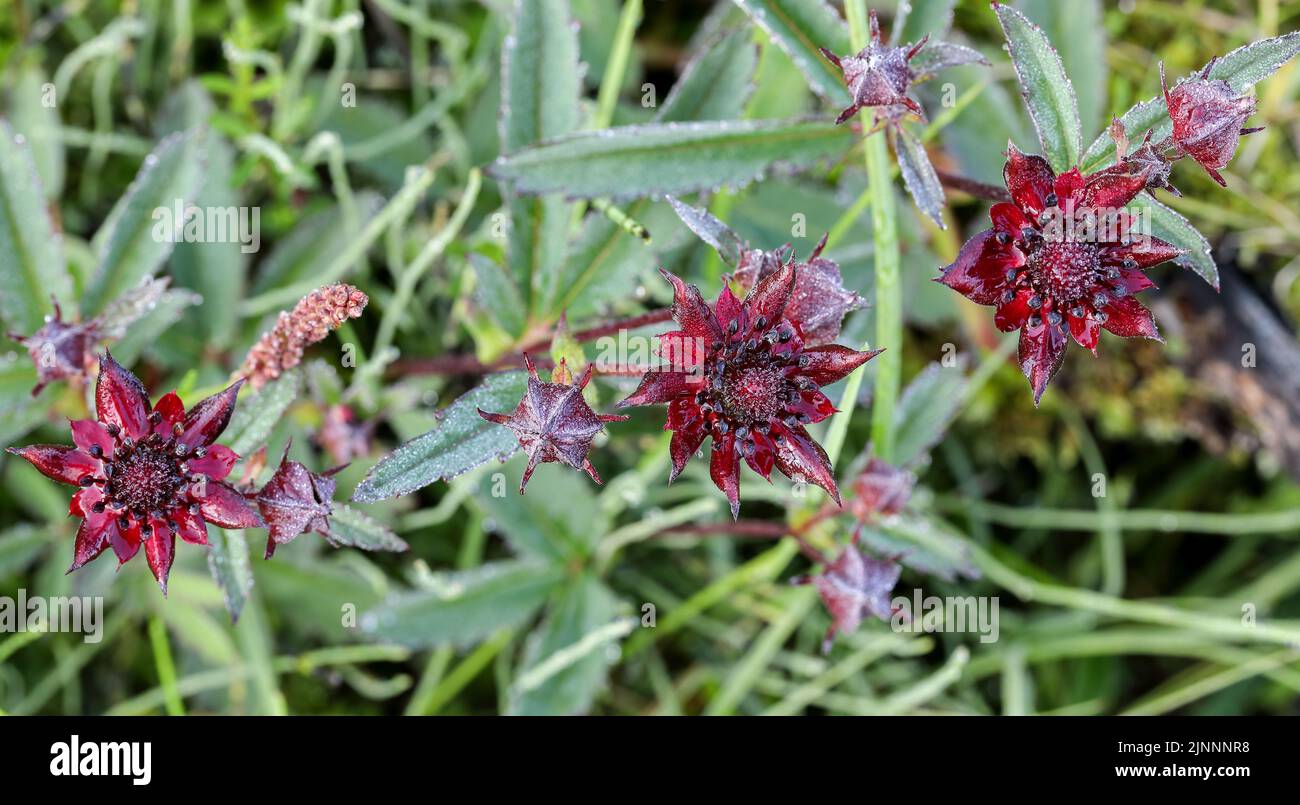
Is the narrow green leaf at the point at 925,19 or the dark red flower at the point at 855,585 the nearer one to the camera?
the dark red flower at the point at 855,585

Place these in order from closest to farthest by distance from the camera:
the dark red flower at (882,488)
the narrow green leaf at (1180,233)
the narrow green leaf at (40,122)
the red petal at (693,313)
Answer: the red petal at (693,313)
the narrow green leaf at (1180,233)
the dark red flower at (882,488)
the narrow green leaf at (40,122)

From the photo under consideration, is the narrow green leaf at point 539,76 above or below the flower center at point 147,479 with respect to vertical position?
above

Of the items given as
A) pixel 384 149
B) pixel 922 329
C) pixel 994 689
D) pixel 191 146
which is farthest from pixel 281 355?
pixel 994 689

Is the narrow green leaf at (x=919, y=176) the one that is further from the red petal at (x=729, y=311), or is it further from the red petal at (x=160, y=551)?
the red petal at (x=160, y=551)

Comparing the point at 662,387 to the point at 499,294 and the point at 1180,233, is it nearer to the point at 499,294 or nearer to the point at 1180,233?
the point at 499,294

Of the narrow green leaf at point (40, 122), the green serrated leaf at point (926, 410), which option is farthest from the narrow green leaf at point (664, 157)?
the narrow green leaf at point (40, 122)

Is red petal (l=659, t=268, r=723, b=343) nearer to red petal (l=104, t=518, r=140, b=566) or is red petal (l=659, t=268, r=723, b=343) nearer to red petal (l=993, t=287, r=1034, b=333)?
red petal (l=993, t=287, r=1034, b=333)

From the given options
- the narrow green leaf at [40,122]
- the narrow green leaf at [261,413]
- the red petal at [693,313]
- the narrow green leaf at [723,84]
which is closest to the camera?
the red petal at [693,313]
